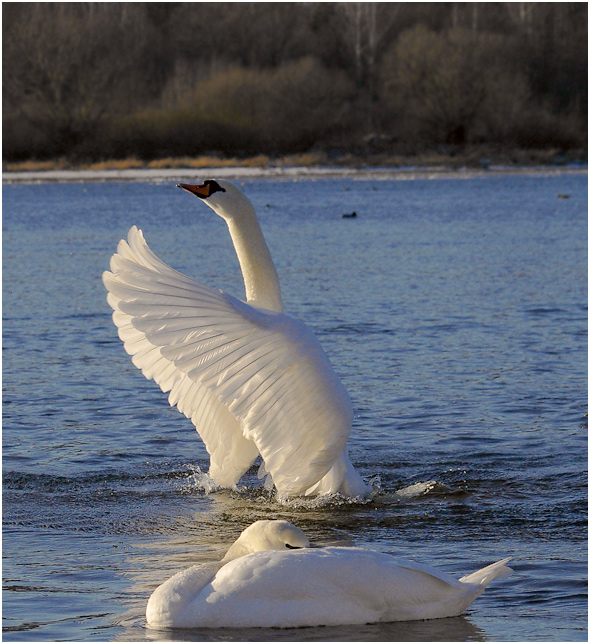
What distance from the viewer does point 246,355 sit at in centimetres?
562

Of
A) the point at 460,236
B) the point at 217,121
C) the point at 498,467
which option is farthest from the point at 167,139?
the point at 498,467

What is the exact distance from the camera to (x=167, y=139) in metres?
50.2

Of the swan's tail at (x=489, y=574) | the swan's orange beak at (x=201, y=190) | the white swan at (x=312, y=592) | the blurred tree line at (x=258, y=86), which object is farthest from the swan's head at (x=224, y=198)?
the blurred tree line at (x=258, y=86)

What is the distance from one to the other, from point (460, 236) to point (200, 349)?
55.9 ft

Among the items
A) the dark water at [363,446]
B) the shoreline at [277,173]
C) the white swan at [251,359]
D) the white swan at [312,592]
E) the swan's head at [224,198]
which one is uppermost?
the swan's head at [224,198]

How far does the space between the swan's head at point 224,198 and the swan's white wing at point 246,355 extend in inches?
37.3

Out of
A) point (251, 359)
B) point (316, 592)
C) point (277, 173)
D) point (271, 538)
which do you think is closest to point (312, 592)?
point (316, 592)

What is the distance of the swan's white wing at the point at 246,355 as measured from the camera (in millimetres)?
5508

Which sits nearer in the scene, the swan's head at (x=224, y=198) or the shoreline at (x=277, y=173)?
the swan's head at (x=224, y=198)

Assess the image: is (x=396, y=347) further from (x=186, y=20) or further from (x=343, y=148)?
(x=186, y=20)

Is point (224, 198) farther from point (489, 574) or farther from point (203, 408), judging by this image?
point (489, 574)

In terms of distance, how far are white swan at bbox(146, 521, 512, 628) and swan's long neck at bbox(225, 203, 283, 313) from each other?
7.22 ft

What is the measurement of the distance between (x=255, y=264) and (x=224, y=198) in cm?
42

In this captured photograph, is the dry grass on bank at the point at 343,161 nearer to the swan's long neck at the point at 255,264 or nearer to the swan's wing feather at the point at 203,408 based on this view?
the swan's long neck at the point at 255,264
